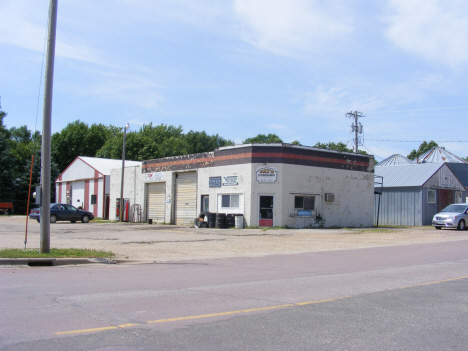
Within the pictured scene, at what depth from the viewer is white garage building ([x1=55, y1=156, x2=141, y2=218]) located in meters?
44.4

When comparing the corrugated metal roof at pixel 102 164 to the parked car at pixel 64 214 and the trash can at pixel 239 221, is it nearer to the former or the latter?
the parked car at pixel 64 214

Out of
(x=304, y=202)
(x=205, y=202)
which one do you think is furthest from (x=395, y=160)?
(x=205, y=202)

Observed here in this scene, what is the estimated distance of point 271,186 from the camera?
28188mm

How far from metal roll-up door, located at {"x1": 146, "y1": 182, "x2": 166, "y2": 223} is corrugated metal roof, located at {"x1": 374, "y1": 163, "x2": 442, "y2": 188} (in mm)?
18062

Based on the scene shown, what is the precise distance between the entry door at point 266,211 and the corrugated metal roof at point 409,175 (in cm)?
1345

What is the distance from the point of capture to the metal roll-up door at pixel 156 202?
3522 cm

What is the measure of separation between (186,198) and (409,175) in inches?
713

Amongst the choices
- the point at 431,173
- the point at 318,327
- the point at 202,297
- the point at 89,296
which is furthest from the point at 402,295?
the point at 431,173

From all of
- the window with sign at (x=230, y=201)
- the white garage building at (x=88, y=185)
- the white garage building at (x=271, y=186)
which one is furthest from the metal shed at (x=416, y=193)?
the white garage building at (x=88, y=185)

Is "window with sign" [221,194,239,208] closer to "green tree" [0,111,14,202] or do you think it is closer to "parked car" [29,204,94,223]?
"parked car" [29,204,94,223]

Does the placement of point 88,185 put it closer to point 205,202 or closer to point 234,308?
point 205,202

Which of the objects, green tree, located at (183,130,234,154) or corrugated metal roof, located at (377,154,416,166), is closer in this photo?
corrugated metal roof, located at (377,154,416,166)

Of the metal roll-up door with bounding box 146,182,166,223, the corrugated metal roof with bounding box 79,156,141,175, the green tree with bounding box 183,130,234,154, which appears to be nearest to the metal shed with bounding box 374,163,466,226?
the metal roll-up door with bounding box 146,182,166,223

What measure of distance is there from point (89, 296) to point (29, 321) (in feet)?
5.90
